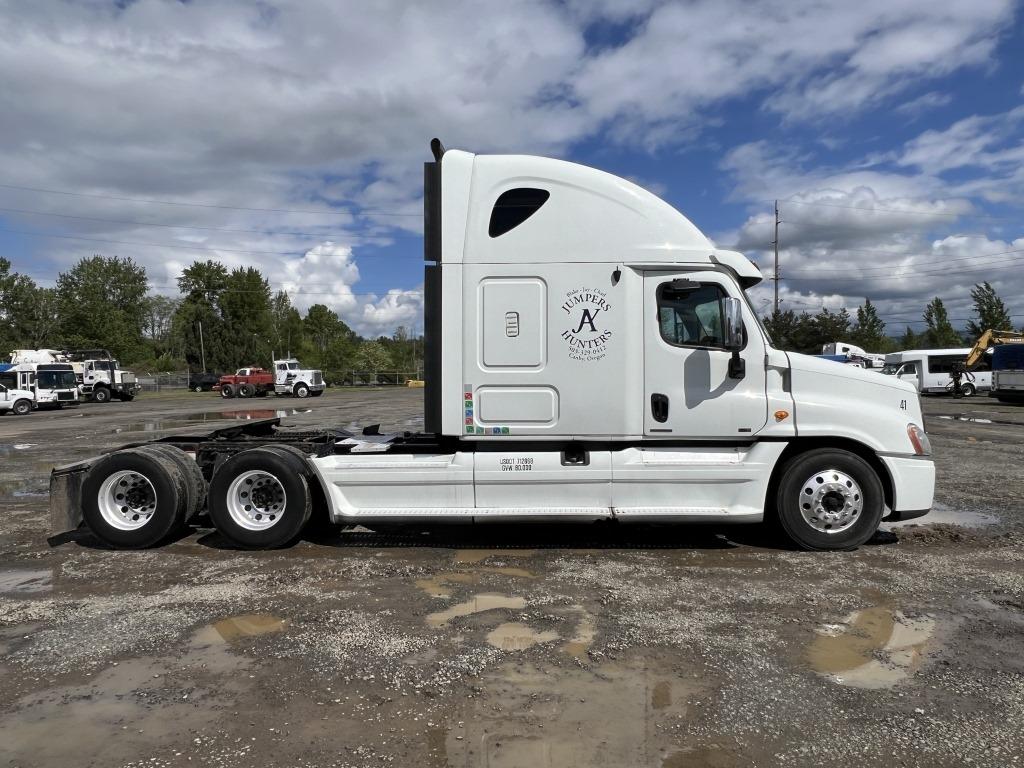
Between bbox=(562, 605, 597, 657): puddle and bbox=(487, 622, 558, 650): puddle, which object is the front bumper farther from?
bbox=(487, 622, 558, 650): puddle

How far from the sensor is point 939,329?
67625 mm

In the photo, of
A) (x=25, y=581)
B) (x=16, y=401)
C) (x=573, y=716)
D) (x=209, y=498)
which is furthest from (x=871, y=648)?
(x=16, y=401)

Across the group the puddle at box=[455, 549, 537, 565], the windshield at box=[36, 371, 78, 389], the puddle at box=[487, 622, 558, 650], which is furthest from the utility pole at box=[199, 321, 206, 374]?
the puddle at box=[487, 622, 558, 650]

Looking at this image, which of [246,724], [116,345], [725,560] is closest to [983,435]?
[725,560]

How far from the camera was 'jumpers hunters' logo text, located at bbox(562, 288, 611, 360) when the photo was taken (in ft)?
19.6

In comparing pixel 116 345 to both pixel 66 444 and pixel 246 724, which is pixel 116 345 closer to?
pixel 66 444

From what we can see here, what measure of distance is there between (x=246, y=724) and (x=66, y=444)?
53.7ft

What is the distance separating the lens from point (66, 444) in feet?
53.7

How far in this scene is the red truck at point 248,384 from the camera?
145 feet

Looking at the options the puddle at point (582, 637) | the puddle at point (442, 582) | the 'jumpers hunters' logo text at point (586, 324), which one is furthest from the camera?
the 'jumpers hunters' logo text at point (586, 324)

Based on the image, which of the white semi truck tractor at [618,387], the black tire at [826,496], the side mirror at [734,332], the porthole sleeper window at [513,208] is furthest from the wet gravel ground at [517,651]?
the porthole sleeper window at [513,208]

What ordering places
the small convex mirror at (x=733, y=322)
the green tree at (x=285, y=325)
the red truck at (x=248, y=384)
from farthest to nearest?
the green tree at (x=285, y=325)
the red truck at (x=248, y=384)
the small convex mirror at (x=733, y=322)

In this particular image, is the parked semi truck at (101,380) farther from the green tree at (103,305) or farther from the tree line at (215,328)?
the green tree at (103,305)

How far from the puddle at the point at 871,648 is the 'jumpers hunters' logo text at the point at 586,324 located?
2.87 m
